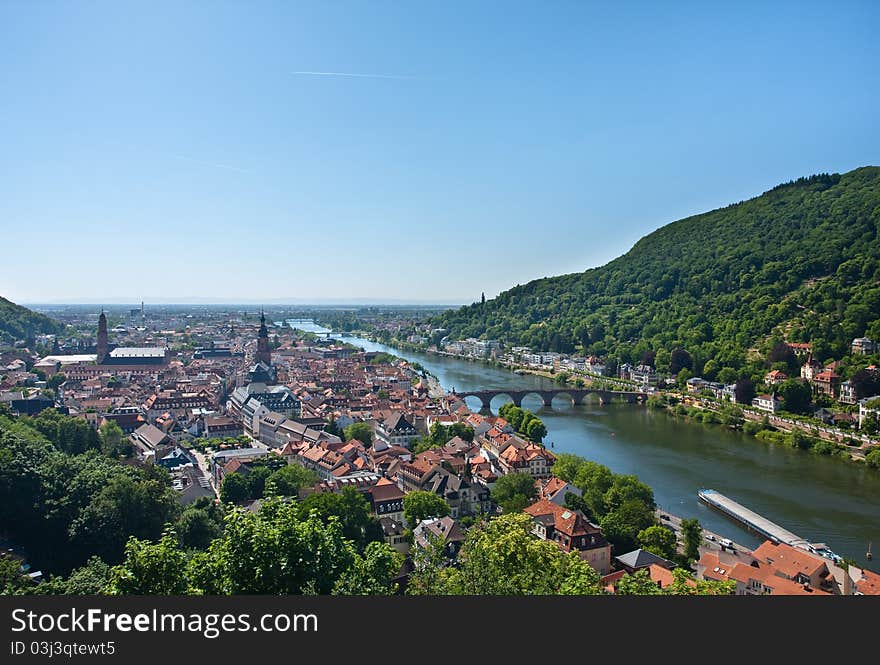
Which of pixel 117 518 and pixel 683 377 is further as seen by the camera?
pixel 683 377

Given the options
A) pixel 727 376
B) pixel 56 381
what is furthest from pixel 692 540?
pixel 56 381

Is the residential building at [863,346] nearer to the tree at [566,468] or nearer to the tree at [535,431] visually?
the tree at [535,431]

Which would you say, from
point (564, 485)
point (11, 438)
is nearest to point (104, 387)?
point (11, 438)

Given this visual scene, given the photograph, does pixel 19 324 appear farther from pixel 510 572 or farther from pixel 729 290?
pixel 510 572

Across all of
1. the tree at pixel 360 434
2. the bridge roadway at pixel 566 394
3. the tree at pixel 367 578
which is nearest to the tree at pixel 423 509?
the tree at pixel 367 578

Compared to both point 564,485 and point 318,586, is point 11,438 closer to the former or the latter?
point 318,586

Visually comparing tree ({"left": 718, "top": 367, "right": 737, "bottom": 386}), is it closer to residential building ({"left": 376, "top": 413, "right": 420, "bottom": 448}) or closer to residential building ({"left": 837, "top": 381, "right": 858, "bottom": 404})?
residential building ({"left": 837, "top": 381, "right": 858, "bottom": 404})
